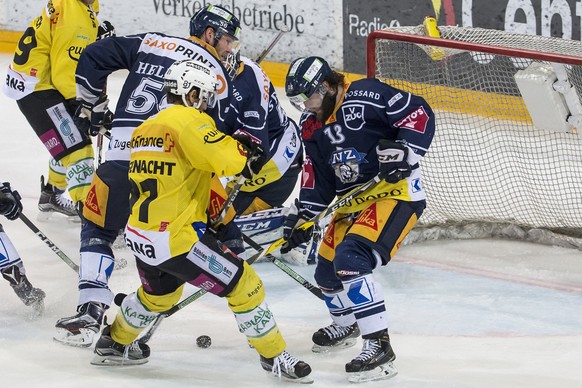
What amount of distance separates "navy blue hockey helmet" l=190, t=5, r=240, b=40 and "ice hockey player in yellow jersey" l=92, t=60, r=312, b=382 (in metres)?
1.00

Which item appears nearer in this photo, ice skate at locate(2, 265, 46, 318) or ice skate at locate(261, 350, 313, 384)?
ice skate at locate(261, 350, 313, 384)

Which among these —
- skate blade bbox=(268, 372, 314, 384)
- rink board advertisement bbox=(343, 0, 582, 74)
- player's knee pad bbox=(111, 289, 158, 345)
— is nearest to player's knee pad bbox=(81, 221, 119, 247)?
player's knee pad bbox=(111, 289, 158, 345)

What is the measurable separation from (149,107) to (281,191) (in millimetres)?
1066

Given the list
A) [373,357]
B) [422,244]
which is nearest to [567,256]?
[422,244]

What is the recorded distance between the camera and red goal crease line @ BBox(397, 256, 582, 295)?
5441 mm

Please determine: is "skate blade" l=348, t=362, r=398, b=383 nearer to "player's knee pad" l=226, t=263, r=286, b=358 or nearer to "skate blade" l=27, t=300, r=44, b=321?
"player's knee pad" l=226, t=263, r=286, b=358

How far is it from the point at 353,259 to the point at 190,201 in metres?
0.63

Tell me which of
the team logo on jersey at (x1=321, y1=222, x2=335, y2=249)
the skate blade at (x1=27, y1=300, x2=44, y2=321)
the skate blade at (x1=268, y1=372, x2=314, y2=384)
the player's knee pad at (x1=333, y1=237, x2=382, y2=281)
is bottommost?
the skate blade at (x1=27, y1=300, x2=44, y2=321)

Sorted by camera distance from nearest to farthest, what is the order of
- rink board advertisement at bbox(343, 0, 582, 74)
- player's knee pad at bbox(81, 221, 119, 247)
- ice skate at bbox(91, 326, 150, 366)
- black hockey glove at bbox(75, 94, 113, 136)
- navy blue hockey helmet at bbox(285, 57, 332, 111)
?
navy blue hockey helmet at bbox(285, 57, 332, 111) < ice skate at bbox(91, 326, 150, 366) < player's knee pad at bbox(81, 221, 119, 247) < black hockey glove at bbox(75, 94, 113, 136) < rink board advertisement at bbox(343, 0, 582, 74)

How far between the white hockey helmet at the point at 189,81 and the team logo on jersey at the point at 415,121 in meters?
0.74

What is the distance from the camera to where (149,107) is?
16.0 feet

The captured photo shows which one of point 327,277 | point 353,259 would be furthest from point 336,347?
point 353,259

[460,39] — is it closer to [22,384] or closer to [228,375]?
[228,375]

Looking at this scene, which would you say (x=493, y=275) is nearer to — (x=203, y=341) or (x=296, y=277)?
(x=296, y=277)
